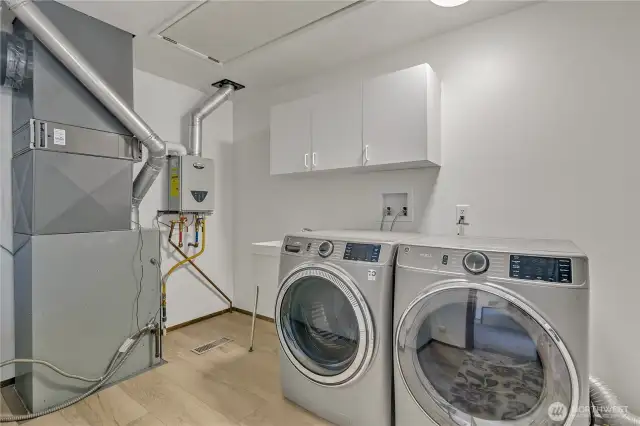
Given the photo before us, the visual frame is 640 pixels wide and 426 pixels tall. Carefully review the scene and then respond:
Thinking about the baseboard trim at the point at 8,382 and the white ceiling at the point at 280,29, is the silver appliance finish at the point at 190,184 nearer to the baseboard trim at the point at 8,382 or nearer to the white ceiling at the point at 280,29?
the white ceiling at the point at 280,29

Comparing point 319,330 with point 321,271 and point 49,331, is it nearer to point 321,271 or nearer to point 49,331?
A: point 321,271

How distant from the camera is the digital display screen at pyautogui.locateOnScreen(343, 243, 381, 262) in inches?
58.8

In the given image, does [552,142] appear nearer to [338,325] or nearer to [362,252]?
[362,252]

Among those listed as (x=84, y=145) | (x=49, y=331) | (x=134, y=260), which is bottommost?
(x=49, y=331)

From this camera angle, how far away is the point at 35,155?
1.73 metres

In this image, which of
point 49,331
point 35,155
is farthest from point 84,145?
point 49,331

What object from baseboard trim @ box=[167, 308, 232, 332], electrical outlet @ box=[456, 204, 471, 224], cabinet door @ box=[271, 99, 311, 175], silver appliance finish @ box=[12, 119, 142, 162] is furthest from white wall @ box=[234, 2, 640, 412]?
baseboard trim @ box=[167, 308, 232, 332]

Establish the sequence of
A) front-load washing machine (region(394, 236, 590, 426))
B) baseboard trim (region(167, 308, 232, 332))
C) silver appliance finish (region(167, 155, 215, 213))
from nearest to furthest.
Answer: front-load washing machine (region(394, 236, 590, 426))
silver appliance finish (region(167, 155, 215, 213))
baseboard trim (region(167, 308, 232, 332))

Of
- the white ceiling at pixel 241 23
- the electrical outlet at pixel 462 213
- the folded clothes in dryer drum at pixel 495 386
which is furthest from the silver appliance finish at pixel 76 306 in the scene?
the electrical outlet at pixel 462 213

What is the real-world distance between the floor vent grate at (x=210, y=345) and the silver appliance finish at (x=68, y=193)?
3.62 ft

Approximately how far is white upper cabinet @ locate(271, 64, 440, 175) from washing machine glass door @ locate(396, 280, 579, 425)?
3.25ft

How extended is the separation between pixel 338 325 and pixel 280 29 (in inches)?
77.1

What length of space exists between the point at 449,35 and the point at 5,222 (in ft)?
10.5

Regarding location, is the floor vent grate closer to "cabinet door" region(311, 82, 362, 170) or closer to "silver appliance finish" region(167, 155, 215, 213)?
"silver appliance finish" region(167, 155, 215, 213)
